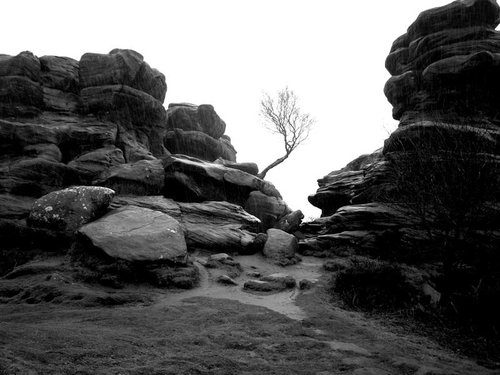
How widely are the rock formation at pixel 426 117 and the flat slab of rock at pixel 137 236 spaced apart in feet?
29.6

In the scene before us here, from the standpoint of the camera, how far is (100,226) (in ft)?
47.2

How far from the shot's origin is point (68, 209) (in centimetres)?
1532

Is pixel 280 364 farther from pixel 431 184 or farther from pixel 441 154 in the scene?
pixel 441 154

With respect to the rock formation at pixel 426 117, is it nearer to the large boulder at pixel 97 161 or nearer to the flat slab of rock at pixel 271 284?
the flat slab of rock at pixel 271 284

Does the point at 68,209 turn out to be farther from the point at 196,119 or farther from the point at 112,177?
the point at 196,119

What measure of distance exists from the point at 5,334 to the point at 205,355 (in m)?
4.05

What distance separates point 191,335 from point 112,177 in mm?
14876

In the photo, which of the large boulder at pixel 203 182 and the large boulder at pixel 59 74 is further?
the large boulder at pixel 59 74

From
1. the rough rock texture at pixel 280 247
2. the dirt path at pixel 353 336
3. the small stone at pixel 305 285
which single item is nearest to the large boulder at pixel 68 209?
the dirt path at pixel 353 336

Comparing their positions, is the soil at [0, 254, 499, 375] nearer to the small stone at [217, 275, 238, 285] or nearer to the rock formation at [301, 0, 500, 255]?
the small stone at [217, 275, 238, 285]

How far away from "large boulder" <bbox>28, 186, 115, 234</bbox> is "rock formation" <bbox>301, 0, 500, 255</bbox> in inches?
481

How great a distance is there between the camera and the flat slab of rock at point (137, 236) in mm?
13383

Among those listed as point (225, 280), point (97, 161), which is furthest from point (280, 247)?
point (97, 161)

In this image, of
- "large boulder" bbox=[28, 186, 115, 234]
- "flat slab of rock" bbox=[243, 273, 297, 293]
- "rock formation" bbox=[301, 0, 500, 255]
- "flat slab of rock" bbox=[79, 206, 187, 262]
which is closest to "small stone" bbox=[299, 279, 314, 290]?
"flat slab of rock" bbox=[243, 273, 297, 293]
